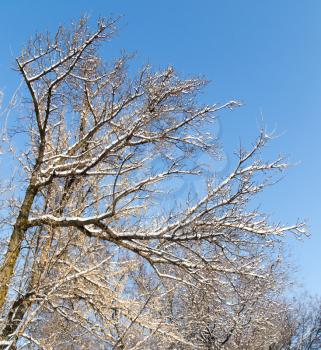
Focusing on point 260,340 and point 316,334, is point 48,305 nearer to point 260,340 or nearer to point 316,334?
point 260,340

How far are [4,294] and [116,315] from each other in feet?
8.64

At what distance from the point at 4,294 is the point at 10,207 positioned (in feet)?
7.68

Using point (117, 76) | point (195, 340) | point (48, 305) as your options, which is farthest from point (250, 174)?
point (195, 340)

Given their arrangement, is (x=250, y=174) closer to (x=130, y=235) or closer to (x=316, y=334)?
(x=130, y=235)

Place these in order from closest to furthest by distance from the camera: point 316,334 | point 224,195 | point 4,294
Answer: point 4,294 → point 224,195 → point 316,334

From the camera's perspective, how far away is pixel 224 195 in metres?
8.14

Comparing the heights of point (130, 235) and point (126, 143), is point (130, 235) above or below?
below

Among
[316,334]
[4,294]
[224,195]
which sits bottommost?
[4,294]

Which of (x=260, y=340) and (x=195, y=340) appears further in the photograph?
(x=260, y=340)

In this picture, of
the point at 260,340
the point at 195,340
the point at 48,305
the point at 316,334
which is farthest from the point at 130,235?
the point at 316,334

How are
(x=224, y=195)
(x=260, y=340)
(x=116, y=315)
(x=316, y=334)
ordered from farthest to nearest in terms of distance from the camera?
1. (x=316, y=334)
2. (x=260, y=340)
3. (x=116, y=315)
4. (x=224, y=195)

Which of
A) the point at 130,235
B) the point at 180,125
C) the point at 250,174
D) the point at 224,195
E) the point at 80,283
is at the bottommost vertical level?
the point at 80,283

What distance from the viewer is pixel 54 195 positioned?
8.40m

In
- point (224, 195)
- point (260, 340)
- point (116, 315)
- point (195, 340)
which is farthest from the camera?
point (260, 340)
